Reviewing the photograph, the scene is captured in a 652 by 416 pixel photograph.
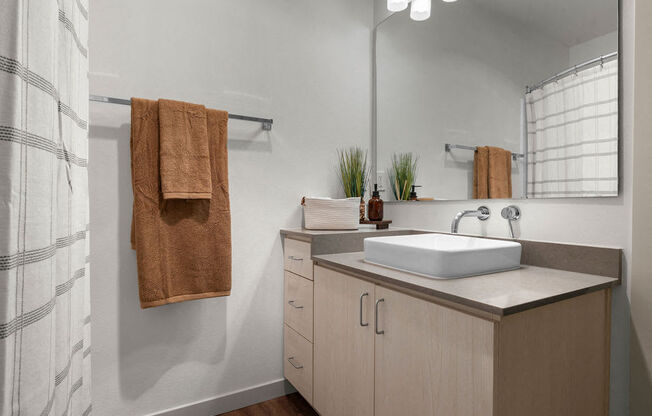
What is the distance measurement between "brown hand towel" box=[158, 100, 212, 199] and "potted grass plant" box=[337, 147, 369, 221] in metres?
0.79

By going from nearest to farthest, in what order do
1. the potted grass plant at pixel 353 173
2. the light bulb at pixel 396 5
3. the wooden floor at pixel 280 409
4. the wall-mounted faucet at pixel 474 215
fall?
the wall-mounted faucet at pixel 474 215 → the wooden floor at pixel 280 409 → the light bulb at pixel 396 5 → the potted grass plant at pixel 353 173

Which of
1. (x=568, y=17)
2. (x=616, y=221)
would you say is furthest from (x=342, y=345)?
(x=568, y=17)

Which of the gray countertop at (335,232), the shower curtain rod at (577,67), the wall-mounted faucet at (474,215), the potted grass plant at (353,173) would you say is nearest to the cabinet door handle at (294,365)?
the gray countertop at (335,232)

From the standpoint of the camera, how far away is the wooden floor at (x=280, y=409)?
64.5 inches

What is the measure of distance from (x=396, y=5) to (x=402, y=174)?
2.98ft

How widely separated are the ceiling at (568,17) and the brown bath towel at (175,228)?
1301 millimetres

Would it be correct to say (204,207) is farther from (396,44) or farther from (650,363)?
(650,363)

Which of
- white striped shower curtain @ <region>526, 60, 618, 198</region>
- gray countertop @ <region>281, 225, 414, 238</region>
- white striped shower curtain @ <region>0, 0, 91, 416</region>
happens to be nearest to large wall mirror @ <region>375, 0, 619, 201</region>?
white striped shower curtain @ <region>526, 60, 618, 198</region>

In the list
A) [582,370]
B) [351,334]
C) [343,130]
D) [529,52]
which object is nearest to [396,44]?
[343,130]

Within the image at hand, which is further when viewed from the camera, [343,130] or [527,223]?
[343,130]

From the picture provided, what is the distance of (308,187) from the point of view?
6.13ft

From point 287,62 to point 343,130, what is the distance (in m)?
0.48

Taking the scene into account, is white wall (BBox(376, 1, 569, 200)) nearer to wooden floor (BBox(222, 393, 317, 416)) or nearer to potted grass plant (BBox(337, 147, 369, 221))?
potted grass plant (BBox(337, 147, 369, 221))

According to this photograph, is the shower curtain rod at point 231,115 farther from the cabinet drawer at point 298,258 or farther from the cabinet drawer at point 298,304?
the cabinet drawer at point 298,304
